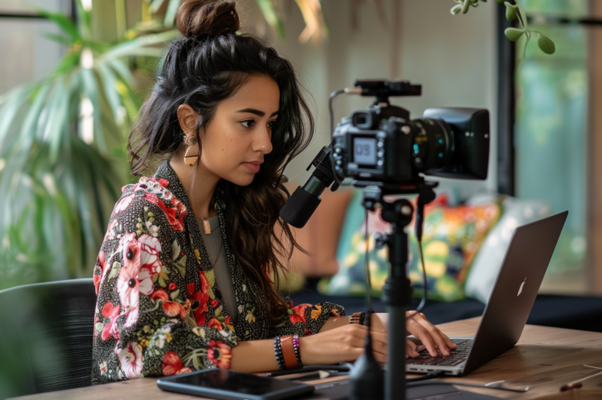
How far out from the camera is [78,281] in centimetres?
144

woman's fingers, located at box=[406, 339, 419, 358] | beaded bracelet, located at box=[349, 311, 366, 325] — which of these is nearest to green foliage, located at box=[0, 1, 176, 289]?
beaded bracelet, located at box=[349, 311, 366, 325]

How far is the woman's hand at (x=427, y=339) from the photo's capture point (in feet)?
3.90

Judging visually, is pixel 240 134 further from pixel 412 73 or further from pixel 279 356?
pixel 412 73


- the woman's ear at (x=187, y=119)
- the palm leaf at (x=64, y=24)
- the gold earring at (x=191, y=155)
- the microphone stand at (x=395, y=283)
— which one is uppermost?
the palm leaf at (x=64, y=24)

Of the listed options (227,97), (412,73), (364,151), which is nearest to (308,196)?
(364,151)

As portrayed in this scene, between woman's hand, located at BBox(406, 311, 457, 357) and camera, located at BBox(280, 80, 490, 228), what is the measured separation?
1.17 ft

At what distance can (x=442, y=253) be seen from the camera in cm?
300

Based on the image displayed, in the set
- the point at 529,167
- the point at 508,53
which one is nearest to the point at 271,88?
the point at 508,53

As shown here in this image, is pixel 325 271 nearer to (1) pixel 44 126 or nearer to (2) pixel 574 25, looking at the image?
(1) pixel 44 126

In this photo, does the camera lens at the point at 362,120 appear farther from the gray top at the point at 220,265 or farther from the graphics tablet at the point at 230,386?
the gray top at the point at 220,265

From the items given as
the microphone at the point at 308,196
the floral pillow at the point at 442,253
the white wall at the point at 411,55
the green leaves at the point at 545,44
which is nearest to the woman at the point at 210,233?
the microphone at the point at 308,196

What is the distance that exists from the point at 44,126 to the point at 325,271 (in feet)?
5.20

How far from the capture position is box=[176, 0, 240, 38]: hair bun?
152cm

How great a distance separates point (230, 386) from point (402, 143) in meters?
0.41
